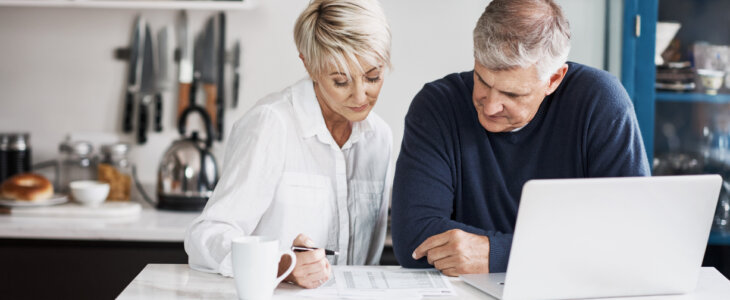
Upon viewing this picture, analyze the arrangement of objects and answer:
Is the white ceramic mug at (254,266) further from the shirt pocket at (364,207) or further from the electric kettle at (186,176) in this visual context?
the electric kettle at (186,176)

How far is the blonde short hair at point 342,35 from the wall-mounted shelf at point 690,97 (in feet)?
4.46

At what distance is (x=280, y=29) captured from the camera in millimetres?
2844

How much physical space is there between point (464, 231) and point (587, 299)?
27 cm

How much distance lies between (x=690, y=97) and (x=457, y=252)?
5.28ft

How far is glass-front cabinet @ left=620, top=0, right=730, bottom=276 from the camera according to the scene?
254 cm

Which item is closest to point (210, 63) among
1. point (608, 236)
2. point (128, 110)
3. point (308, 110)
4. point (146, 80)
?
point (146, 80)

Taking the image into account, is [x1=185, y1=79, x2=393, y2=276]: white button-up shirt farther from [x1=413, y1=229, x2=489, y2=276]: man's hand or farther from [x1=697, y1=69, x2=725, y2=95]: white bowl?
[x1=697, y1=69, x2=725, y2=95]: white bowl

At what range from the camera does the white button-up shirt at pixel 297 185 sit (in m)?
1.49

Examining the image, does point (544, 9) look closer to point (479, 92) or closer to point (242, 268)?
point (479, 92)

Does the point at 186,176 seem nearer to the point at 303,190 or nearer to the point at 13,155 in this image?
the point at 13,155

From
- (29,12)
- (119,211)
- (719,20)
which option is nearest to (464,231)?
(119,211)

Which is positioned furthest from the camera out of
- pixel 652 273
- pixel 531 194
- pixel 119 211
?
pixel 119 211

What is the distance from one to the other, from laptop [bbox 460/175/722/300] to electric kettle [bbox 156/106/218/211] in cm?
158

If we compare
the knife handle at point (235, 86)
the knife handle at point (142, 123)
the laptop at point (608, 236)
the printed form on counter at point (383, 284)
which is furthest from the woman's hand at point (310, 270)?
the knife handle at point (142, 123)
